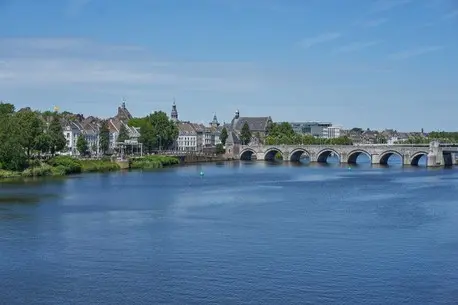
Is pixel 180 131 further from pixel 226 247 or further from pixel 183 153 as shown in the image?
pixel 226 247

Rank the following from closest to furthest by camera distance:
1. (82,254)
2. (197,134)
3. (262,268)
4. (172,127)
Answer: (262,268) → (82,254) → (172,127) → (197,134)

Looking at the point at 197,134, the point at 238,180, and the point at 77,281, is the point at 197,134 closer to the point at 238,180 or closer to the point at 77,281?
the point at 238,180

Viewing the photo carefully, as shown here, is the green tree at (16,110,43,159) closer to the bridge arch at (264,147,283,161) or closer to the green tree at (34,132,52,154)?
the green tree at (34,132,52,154)

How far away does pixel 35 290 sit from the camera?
78.3 ft

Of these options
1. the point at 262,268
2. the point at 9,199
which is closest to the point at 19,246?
the point at 262,268

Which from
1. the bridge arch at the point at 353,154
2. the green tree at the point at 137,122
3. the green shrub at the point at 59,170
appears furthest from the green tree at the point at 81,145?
the bridge arch at the point at 353,154

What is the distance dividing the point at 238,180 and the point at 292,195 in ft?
52.5

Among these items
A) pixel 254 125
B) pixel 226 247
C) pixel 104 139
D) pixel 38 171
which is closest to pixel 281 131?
pixel 254 125

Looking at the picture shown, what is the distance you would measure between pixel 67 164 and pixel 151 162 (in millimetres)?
17867

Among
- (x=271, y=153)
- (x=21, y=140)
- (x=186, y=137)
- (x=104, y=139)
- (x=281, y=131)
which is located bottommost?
(x=271, y=153)

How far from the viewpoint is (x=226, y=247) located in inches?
1206

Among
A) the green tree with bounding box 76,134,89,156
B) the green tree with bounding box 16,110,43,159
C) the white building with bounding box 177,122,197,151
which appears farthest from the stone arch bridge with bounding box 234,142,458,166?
the green tree with bounding box 16,110,43,159

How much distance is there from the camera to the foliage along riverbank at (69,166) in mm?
67750

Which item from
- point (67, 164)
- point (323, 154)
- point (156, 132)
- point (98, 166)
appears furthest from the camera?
point (323, 154)
